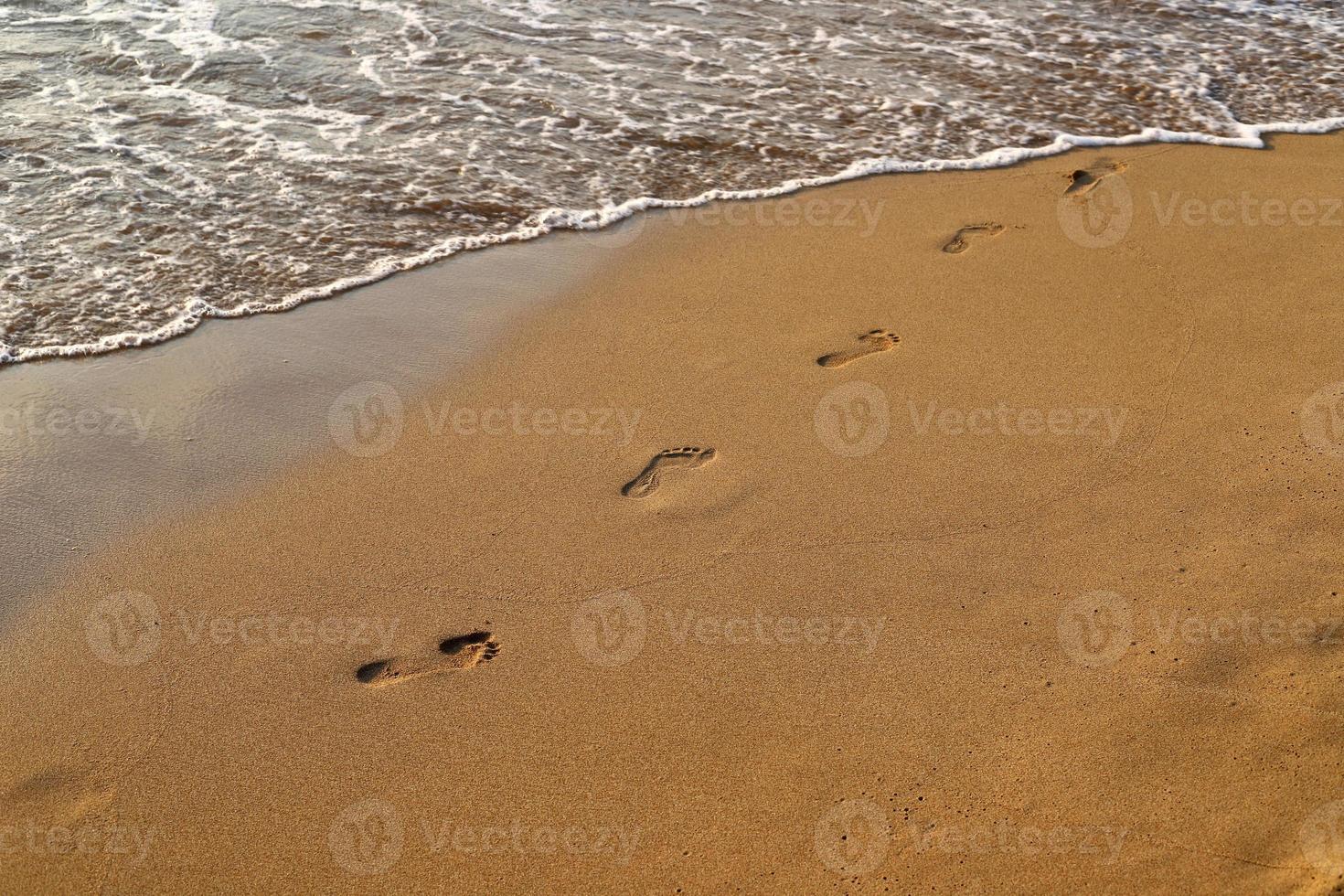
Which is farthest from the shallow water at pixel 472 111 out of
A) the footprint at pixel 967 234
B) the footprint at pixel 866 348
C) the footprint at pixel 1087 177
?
the footprint at pixel 866 348

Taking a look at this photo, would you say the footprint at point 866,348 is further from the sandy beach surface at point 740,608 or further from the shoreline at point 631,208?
the shoreline at point 631,208

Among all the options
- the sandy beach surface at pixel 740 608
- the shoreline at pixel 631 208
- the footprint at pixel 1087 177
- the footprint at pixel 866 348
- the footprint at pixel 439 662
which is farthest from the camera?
the footprint at pixel 1087 177

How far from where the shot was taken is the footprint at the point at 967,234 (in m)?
6.12

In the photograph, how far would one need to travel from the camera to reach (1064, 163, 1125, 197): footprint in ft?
22.2

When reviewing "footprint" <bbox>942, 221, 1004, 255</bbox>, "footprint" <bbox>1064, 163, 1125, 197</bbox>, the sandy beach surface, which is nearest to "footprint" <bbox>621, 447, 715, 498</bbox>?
the sandy beach surface

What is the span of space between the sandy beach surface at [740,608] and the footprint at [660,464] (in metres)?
0.01

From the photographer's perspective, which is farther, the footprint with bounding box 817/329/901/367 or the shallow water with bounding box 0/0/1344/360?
the shallow water with bounding box 0/0/1344/360

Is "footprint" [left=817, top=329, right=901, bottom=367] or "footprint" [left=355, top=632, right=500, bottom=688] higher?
"footprint" [left=817, top=329, right=901, bottom=367]

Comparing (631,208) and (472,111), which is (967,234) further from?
(472,111)

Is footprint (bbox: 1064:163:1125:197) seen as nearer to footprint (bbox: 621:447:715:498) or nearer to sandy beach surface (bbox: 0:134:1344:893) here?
sandy beach surface (bbox: 0:134:1344:893)

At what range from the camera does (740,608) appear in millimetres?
3824

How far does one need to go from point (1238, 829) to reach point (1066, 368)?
262cm

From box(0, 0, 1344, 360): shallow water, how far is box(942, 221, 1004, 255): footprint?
39.8 inches

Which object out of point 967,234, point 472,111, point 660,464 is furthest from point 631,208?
point 660,464
